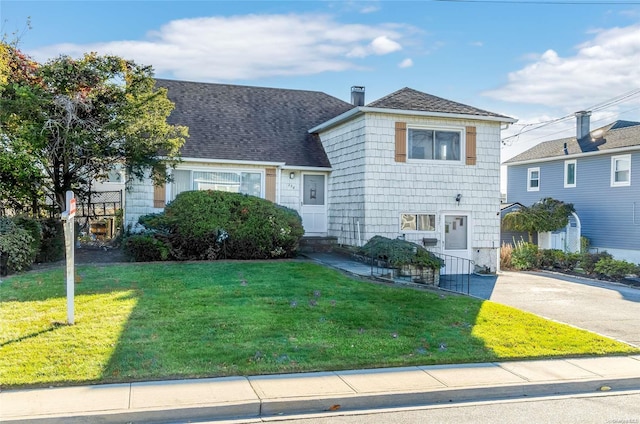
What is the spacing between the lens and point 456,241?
1611 centimetres

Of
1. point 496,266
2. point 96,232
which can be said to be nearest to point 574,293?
point 496,266

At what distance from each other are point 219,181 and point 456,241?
297 inches

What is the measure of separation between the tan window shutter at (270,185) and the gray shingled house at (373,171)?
3 cm

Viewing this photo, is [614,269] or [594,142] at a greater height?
[594,142]

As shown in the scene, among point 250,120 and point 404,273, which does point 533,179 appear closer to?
point 250,120

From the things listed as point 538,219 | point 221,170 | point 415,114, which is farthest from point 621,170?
point 221,170

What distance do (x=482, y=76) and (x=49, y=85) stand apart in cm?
1244

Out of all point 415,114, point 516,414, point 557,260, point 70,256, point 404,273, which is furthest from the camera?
point 557,260

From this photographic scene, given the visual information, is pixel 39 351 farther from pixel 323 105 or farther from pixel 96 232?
pixel 323 105

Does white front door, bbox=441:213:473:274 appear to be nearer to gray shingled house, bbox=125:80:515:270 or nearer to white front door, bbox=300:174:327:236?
gray shingled house, bbox=125:80:515:270

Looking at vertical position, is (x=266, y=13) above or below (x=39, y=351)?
above

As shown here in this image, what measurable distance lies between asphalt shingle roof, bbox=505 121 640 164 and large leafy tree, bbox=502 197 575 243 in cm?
365

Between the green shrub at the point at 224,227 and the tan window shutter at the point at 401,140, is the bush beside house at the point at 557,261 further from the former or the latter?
the green shrub at the point at 224,227

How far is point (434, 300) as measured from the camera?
1032cm
